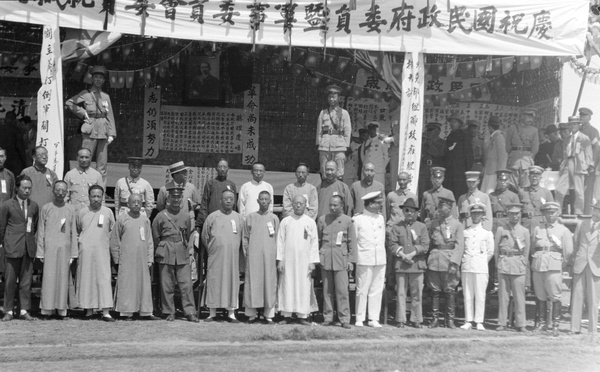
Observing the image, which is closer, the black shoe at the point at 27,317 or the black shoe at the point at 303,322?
the black shoe at the point at 27,317

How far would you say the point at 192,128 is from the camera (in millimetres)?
16203

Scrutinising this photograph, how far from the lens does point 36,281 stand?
13.6m

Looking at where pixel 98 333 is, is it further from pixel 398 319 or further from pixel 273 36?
pixel 273 36

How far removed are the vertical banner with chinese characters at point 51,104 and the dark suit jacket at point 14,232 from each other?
0.84 metres

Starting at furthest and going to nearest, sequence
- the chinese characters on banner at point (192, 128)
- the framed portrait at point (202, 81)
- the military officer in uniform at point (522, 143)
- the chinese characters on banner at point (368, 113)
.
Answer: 1. the chinese characters on banner at point (368, 113)
2. the chinese characters on banner at point (192, 128)
3. the framed portrait at point (202, 81)
4. the military officer in uniform at point (522, 143)

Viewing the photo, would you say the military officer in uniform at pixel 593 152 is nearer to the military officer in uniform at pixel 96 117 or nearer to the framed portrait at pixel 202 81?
the framed portrait at pixel 202 81

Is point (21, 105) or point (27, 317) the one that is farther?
point (21, 105)

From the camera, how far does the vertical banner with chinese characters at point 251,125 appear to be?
16281 millimetres

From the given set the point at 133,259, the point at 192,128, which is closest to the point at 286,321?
the point at 133,259

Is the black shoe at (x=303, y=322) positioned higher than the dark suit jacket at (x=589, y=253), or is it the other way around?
the dark suit jacket at (x=589, y=253)

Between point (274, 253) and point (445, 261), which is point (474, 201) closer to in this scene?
point (445, 261)

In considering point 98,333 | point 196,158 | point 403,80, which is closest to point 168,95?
point 196,158

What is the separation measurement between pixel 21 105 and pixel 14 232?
434 centimetres

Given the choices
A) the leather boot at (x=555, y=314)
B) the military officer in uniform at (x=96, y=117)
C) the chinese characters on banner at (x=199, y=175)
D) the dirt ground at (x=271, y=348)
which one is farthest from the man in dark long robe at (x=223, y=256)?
the leather boot at (x=555, y=314)
